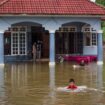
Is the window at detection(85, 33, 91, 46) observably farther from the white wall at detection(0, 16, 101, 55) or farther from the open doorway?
the white wall at detection(0, 16, 101, 55)

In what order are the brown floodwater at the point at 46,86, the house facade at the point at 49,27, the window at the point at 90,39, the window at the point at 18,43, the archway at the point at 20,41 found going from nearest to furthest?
the brown floodwater at the point at 46,86 → the house facade at the point at 49,27 → the archway at the point at 20,41 → the window at the point at 18,43 → the window at the point at 90,39

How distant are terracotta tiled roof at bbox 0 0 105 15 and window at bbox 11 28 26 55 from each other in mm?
3376

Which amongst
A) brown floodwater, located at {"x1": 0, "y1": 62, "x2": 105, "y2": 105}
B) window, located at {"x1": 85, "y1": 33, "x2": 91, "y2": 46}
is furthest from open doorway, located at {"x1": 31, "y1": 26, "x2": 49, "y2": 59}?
brown floodwater, located at {"x1": 0, "y1": 62, "x2": 105, "y2": 105}

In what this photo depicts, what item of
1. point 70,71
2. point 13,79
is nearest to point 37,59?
point 70,71

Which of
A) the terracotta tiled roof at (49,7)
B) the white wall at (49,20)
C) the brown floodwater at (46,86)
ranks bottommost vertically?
the brown floodwater at (46,86)

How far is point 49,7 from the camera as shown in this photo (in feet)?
110

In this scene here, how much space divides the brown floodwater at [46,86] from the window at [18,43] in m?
6.08

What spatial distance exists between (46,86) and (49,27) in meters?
13.7

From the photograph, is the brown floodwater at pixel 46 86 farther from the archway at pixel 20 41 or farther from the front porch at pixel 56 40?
the front porch at pixel 56 40

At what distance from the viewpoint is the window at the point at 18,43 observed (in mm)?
37031

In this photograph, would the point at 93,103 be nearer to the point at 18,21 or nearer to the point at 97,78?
the point at 97,78

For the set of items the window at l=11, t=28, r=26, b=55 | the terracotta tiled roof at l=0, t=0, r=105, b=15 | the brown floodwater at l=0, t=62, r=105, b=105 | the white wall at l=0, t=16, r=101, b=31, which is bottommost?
the brown floodwater at l=0, t=62, r=105, b=105

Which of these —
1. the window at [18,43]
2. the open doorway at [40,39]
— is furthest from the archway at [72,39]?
the window at [18,43]

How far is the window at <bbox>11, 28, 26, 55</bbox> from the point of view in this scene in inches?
1458
